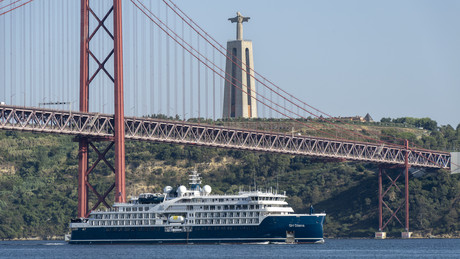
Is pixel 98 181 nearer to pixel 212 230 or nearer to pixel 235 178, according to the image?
pixel 235 178

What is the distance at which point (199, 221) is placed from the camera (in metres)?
130

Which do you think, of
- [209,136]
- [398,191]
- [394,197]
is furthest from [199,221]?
[398,191]

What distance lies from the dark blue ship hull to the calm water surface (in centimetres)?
161

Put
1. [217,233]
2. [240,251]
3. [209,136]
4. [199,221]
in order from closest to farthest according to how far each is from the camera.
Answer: [240,251]
[217,233]
[199,221]
[209,136]

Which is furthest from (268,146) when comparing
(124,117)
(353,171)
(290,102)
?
(353,171)

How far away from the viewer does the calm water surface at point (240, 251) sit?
11169 cm

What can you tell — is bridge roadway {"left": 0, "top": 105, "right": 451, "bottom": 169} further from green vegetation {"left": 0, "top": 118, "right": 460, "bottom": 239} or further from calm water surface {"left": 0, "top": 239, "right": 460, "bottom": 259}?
calm water surface {"left": 0, "top": 239, "right": 460, "bottom": 259}

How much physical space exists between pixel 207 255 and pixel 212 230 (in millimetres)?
18706

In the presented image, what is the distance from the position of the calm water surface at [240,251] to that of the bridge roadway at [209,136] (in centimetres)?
1512

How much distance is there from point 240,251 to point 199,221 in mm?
15617

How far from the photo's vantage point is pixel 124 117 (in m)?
139

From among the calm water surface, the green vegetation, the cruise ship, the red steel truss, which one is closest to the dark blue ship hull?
the cruise ship

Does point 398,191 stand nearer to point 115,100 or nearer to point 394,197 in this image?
point 394,197

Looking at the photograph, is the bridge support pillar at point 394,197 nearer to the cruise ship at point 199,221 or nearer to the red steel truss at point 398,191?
the red steel truss at point 398,191
